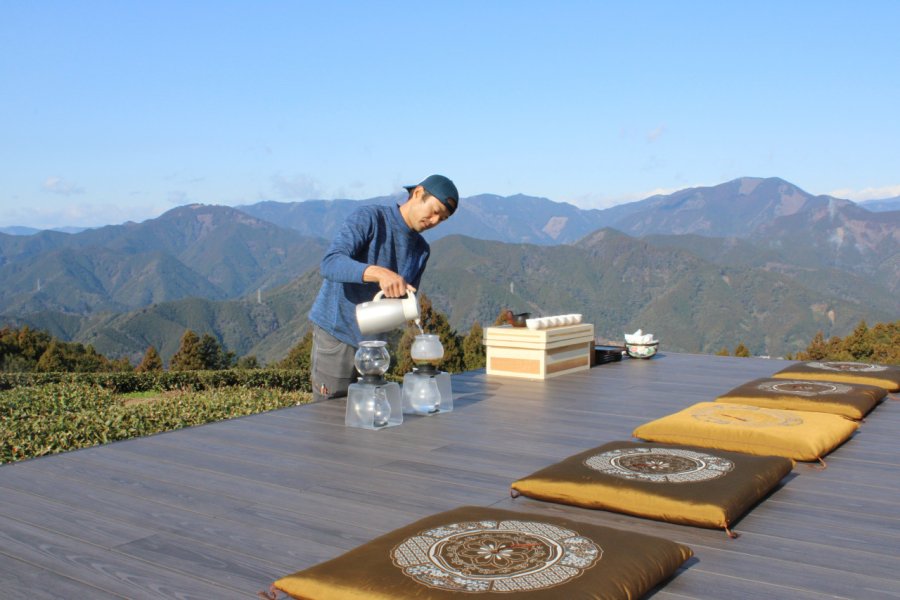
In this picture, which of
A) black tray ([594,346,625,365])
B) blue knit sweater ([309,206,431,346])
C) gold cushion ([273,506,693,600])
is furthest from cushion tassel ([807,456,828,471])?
black tray ([594,346,625,365])

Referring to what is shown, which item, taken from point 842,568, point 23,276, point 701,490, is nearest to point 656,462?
point 701,490

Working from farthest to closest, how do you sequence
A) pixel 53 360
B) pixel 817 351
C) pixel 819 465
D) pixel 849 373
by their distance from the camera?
pixel 817 351 → pixel 53 360 → pixel 849 373 → pixel 819 465

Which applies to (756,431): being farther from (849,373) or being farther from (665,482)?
(849,373)

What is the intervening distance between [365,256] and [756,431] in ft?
4.91

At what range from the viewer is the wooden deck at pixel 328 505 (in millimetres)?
1310

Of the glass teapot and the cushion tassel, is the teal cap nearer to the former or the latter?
the glass teapot

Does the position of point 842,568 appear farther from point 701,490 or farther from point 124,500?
point 124,500

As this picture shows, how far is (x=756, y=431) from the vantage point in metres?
2.17

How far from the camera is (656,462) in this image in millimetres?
1846

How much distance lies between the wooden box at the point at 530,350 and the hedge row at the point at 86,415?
2.61m

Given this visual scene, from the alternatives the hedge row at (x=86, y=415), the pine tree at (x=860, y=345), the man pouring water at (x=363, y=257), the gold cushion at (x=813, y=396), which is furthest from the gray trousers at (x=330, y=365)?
the pine tree at (x=860, y=345)

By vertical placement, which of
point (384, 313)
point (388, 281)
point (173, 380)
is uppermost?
point (388, 281)

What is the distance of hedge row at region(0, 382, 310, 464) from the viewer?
6082 mm

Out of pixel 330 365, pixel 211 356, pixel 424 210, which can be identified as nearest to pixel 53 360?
pixel 211 356
